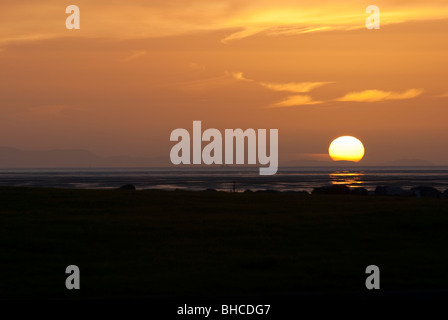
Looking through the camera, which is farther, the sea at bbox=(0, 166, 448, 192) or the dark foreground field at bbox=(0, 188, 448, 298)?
the sea at bbox=(0, 166, 448, 192)

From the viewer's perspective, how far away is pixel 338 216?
2058 cm

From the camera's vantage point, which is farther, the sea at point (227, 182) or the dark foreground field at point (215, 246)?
the sea at point (227, 182)

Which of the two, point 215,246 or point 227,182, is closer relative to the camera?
point 215,246

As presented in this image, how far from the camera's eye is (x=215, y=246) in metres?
16.0

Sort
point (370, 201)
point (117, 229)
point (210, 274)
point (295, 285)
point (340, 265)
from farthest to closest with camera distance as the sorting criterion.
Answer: point (370, 201) < point (117, 229) < point (340, 265) < point (210, 274) < point (295, 285)

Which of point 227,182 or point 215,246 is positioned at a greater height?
point 227,182

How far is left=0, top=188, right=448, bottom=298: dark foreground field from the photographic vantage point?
12.1m

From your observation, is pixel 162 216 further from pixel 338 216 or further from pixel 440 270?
pixel 440 270

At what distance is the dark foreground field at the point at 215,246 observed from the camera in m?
12.1
